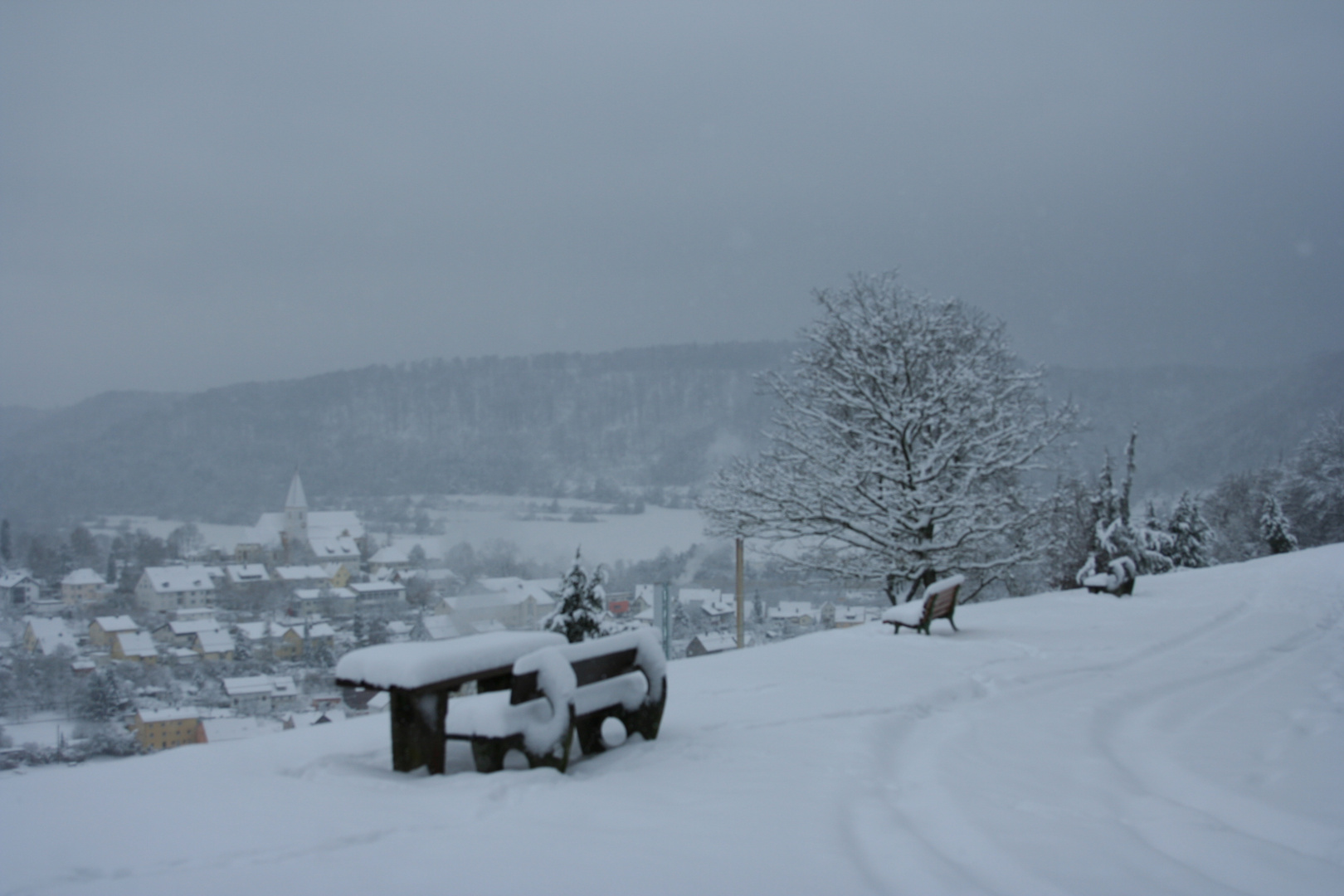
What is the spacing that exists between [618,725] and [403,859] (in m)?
2.51

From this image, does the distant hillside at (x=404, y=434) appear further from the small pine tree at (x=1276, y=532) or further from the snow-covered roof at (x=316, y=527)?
the small pine tree at (x=1276, y=532)

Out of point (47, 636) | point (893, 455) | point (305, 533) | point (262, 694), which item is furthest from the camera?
point (305, 533)

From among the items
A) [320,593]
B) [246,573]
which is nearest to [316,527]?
[246,573]

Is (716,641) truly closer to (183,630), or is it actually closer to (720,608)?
(720,608)

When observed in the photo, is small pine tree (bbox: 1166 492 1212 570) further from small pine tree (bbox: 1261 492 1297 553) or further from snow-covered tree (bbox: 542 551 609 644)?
snow-covered tree (bbox: 542 551 609 644)

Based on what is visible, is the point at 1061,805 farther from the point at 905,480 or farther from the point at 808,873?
the point at 905,480

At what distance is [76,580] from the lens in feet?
43.8

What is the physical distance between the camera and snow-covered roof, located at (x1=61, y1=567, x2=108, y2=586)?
43.4ft

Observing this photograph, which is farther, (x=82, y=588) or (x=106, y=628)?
(x=82, y=588)

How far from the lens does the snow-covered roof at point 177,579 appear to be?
1385 centimetres

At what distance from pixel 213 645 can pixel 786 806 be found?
1083cm

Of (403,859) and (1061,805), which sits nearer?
(403,859)

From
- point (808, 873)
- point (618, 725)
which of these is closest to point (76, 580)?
point (618, 725)

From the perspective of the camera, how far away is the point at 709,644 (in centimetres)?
1139
